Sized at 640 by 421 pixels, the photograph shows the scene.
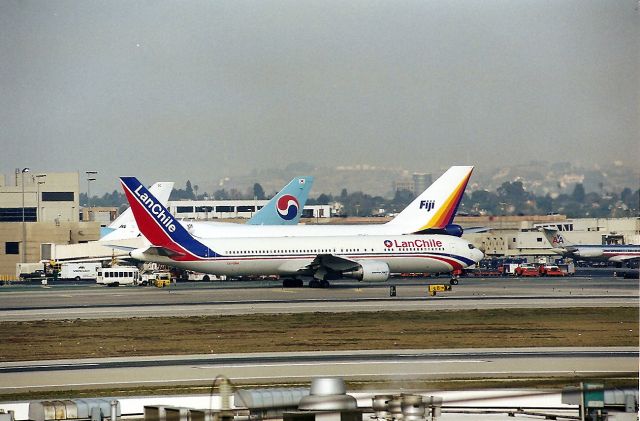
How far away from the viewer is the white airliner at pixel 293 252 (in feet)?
235

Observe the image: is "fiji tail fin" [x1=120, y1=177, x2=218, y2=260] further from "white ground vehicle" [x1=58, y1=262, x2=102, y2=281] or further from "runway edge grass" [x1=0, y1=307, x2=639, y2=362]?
"white ground vehicle" [x1=58, y1=262, x2=102, y2=281]

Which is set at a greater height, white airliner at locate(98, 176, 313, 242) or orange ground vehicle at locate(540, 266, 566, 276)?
white airliner at locate(98, 176, 313, 242)

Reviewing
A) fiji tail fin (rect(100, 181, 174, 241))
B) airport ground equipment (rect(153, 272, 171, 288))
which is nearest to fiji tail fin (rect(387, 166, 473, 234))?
airport ground equipment (rect(153, 272, 171, 288))

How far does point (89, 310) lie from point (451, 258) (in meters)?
29.1

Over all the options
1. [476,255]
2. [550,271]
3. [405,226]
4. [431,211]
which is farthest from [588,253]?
[476,255]

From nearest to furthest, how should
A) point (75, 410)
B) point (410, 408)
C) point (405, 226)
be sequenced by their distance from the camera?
point (410, 408), point (75, 410), point (405, 226)

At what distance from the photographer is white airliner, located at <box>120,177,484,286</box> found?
7162 centimetres

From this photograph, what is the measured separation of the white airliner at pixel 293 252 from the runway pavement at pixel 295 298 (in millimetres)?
1507

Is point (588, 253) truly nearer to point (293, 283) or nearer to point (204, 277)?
point (293, 283)

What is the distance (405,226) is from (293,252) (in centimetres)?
1237

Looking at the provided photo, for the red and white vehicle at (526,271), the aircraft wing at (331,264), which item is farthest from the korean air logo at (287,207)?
the red and white vehicle at (526,271)

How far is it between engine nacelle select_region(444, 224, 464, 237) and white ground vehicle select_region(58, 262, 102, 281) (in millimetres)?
36553

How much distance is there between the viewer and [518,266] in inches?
3885

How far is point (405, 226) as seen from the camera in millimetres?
82750
